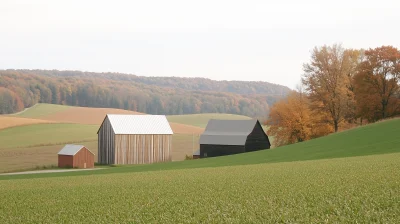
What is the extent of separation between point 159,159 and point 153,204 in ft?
172

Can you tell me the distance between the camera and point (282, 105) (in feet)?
228

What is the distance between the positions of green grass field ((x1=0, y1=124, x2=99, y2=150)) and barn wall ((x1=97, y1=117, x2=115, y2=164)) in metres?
17.4

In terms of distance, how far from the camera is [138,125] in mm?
71500

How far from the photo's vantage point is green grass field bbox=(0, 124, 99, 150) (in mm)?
85812

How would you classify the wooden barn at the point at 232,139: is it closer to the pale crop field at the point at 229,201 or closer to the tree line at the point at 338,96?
the tree line at the point at 338,96

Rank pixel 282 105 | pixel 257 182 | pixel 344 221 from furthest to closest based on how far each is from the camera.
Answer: pixel 282 105 < pixel 257 182 < pixel 344 221

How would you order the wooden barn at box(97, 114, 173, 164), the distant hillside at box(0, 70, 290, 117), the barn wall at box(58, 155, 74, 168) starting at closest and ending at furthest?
the barn wall at box(58, 155, 74, 168), the wooden barn at box(97, 114, 173, 164), the distant hillside at box(0, 70, 290, 117)

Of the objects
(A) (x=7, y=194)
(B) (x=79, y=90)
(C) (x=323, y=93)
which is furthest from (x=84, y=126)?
(A) (x=7, y=194)

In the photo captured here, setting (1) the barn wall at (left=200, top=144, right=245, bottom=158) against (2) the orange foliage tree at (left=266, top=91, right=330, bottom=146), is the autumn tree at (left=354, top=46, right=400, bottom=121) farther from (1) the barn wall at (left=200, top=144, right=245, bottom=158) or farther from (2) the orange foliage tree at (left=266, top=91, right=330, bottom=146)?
(1) the barn wall at (left=200, top=144, right=245, bottom=158)

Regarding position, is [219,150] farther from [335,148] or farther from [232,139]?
[335,148]

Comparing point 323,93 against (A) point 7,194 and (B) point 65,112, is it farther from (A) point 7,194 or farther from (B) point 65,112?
(B) point 65,112

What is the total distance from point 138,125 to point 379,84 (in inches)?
1165

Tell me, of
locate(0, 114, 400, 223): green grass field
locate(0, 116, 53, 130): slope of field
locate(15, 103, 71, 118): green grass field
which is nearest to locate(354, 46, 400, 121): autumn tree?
locate(0, 114, 400, 223): green grass field

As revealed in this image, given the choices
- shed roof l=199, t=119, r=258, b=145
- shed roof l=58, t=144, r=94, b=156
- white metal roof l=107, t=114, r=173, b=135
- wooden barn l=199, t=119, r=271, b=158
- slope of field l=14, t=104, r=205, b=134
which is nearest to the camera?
shed roof l=58, t=144, r=94, b=156
